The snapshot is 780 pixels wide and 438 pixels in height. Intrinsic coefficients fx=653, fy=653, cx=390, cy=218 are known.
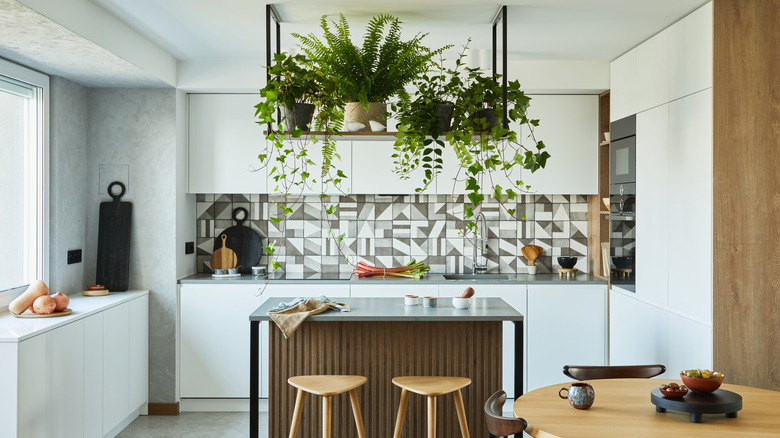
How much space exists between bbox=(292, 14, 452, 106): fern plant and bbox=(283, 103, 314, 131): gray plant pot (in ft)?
0.57

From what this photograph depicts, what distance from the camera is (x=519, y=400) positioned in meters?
2.47

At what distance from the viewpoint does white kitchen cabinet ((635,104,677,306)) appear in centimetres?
381

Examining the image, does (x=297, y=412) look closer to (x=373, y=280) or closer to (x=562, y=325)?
(x=373, y=280)

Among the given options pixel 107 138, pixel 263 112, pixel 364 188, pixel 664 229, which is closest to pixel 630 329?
pixel 664 229

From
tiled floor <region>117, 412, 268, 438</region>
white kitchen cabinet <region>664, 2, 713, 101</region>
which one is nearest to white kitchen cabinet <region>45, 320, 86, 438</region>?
tiled floor <region>117, 412, 268, 438</region>

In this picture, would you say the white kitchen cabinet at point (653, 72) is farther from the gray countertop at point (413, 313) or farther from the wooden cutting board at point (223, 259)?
the wooden cutting board at point (223, 259)

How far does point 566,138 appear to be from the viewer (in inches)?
198

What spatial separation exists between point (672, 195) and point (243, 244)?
324cm

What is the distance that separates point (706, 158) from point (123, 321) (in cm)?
363

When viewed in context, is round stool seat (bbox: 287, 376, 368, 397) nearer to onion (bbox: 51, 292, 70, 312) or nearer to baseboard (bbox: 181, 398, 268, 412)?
onion (bbox: 51, 292, 70, 312)

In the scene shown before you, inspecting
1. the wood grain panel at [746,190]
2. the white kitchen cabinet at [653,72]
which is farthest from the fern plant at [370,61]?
the white kitchen cabinet at [653,72]

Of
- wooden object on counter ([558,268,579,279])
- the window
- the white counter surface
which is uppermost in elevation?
the window

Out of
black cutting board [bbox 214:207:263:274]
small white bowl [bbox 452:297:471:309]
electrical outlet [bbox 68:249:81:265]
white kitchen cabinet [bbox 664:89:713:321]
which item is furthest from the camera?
black cutting board [bbox 214:207:263:274]

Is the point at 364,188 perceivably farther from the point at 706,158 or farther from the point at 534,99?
the point at 706,158
